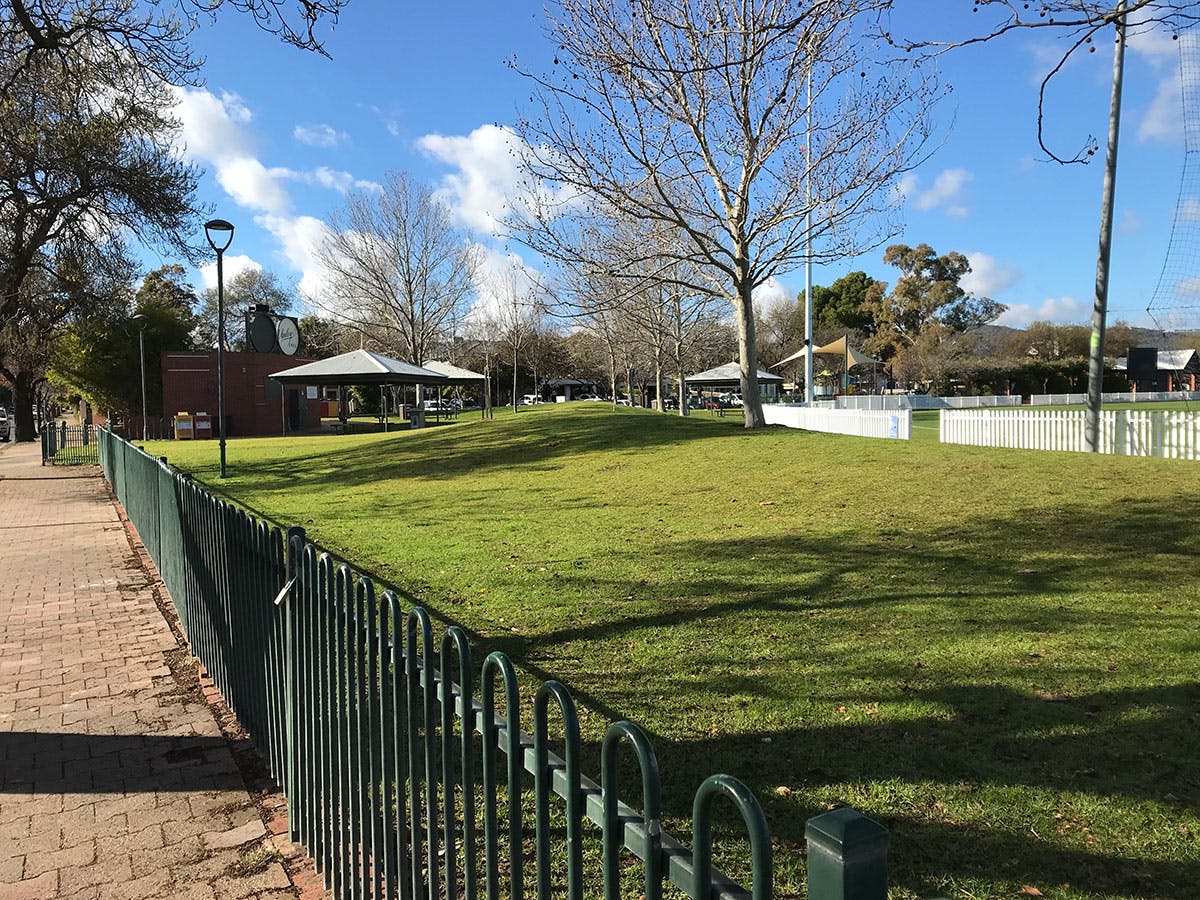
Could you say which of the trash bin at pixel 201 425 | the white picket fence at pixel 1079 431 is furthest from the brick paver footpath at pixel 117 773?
the trash bin at pixel 201 425

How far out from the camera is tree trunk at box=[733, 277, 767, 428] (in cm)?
2064

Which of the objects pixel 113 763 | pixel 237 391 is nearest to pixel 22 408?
pixel 237 391

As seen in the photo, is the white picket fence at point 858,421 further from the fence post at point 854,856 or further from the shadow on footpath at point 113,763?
the fence post at point 854,856

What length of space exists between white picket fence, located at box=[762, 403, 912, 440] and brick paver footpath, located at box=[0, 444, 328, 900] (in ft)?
58.5

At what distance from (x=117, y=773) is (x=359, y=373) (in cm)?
2879

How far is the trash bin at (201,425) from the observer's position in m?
37.1

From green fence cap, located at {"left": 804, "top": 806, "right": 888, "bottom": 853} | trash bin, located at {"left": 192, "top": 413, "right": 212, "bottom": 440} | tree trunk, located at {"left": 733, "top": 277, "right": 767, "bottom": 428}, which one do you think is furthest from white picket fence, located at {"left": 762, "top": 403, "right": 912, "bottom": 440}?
trash bin, located at {"left": 192, "top": 413, "right": 212, "bottom": 440}

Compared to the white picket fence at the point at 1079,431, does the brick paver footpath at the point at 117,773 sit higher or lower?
lower

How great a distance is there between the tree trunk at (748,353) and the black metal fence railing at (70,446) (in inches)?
797

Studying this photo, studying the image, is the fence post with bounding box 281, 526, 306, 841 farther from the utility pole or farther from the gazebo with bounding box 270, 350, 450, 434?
the gazebo with bounding box 270, 350, 450, 434

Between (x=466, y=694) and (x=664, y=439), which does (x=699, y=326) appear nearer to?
(x=664, y=439)

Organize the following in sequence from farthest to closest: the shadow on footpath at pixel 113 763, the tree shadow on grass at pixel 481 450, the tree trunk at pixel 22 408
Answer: the tree trunk at pixel 22 408, the tree shadow on grass at pixel 481 450, the shadow on footpath at pixel 113 763

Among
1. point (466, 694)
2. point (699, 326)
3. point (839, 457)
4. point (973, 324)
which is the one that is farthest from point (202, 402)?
point (973, 324)

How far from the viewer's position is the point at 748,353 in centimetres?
2095
